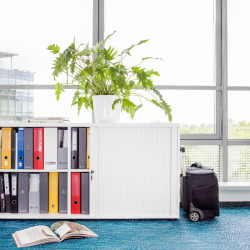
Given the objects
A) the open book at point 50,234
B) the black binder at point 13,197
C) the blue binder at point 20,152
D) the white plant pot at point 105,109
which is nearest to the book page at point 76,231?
the open book at point 50,234

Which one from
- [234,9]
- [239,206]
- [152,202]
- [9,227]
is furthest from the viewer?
[234,9]

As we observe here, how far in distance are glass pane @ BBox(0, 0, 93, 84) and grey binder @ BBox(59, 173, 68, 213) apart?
3.35ft

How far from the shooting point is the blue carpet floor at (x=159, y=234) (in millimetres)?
1714

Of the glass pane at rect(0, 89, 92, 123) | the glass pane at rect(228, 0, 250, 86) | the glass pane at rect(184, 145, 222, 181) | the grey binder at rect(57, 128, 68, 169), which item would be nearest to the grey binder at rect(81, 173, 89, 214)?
the grey binder at rect(57, 128, 68, 169)

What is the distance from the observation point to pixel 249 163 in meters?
2.77

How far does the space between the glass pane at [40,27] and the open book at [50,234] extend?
4.55 ft

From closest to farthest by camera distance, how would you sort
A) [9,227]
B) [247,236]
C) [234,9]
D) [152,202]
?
[247,236]
[9,227]
[152,202]
[234,9]

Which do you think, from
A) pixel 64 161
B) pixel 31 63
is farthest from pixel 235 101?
pixel 31 63

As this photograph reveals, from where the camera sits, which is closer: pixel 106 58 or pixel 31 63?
pixel 106 58

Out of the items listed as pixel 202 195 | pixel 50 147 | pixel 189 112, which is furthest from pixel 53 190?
pixel 189 112

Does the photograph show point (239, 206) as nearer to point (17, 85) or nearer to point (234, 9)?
point (234, 9)

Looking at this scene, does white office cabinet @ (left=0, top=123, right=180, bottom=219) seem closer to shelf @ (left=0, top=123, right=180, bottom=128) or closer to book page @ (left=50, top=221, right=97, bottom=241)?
shelf @ (left=0, top=123, right=180, bottom=128)

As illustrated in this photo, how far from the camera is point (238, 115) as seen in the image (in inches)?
108

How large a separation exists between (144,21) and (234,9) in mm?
873
